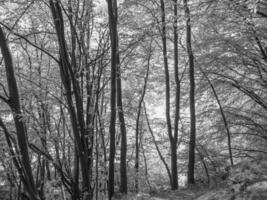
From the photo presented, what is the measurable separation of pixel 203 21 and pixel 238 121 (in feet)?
11.8

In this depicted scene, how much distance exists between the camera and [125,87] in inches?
425

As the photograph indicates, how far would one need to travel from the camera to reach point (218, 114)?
8234 millimetres

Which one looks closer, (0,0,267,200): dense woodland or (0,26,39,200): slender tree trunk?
(0,26,39,200): slender tree trunk

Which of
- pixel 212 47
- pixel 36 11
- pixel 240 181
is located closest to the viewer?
pixel 240 181

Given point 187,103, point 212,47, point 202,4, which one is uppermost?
point 202,4

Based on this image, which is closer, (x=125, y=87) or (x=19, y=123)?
(x=19, y=123)

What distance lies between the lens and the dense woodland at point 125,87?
3305 millimetres

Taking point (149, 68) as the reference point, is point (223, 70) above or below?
below

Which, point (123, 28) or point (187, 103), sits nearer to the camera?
point (123, 28)

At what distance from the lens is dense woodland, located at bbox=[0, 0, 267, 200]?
330cm

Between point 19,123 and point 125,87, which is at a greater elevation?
point 125,87

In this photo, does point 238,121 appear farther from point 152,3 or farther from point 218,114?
point 152,3

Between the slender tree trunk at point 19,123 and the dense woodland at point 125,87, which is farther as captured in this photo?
the dense woodland at point 125,87

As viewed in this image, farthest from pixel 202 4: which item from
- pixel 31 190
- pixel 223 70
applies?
pixel 31 190
